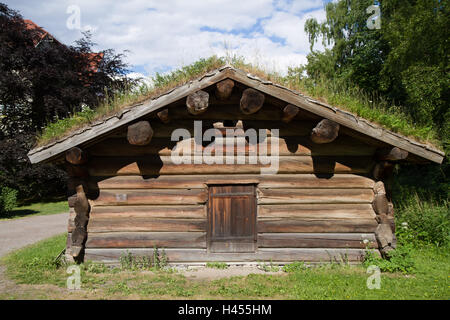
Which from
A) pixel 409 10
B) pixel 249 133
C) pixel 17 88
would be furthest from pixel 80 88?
pixel 409 10

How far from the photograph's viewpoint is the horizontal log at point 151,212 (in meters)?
6.31

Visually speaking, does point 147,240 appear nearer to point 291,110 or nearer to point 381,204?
point 291,110

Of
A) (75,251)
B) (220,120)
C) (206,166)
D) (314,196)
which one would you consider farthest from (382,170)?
(75,251)

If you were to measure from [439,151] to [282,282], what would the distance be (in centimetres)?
403

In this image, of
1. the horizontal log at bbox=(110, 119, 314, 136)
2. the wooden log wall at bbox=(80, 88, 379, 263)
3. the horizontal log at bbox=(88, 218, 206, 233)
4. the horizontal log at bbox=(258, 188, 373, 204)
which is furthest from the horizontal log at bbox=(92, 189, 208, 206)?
the horizontal log at bbox=(258, 188, 373, 204)

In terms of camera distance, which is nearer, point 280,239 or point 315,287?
point 315,287

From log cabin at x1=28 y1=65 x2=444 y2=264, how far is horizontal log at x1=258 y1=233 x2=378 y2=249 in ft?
0.07

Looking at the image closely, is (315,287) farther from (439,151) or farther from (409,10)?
(409,10)

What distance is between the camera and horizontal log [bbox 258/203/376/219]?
642 cm

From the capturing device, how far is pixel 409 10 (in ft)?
46.0

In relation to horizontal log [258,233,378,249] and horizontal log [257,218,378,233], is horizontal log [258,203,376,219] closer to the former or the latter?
horizontal log [257,218,378,233]

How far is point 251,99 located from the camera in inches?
222

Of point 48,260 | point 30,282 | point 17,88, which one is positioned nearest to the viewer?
point 30,282

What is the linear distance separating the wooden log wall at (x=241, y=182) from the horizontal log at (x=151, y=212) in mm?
21
